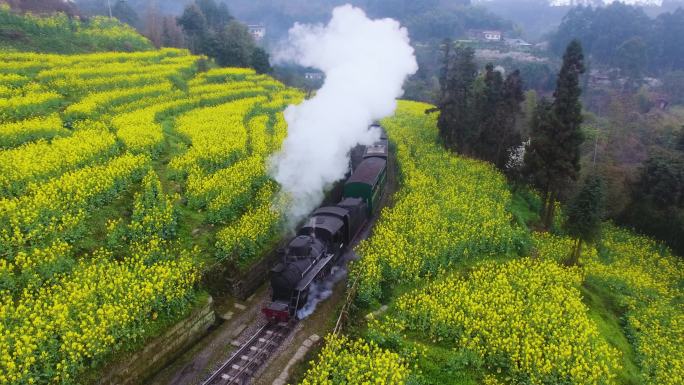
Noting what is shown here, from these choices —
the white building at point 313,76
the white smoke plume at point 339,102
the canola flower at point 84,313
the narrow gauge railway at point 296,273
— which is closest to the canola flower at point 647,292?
the narrow gauge railway at point 296,273

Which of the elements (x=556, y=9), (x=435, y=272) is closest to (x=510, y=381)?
(x=435, y=272)

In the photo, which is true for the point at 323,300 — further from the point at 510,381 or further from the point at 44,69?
the point at 44,69

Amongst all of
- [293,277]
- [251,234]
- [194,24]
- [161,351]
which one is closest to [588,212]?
[293,277]

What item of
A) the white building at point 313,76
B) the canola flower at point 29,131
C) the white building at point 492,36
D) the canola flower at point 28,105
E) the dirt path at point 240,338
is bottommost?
the dirt path at point 240,338

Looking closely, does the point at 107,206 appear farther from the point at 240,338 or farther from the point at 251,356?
the point at 251,356

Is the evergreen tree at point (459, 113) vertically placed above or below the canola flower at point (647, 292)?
above

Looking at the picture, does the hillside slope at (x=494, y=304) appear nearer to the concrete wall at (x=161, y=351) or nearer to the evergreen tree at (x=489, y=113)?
the concrete wall at (x=161, y=351)
